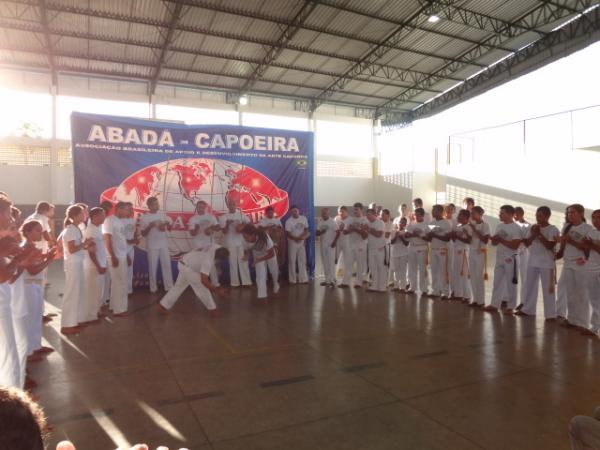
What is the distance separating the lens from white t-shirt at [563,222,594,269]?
5.93m

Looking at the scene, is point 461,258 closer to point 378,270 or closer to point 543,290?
point 543,290

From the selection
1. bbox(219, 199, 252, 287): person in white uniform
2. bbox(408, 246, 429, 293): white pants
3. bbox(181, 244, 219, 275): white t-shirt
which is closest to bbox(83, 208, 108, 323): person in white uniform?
bbox(181, 244, 219, 275): white t-shirt

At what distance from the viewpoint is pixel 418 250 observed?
873 centimetres

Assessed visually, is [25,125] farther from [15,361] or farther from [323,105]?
[15,361]

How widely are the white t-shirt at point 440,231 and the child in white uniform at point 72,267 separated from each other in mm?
6305

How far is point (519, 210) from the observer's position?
7.87 metres

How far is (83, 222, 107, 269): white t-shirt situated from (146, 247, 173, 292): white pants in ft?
7.15

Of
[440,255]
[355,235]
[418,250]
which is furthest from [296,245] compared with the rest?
[440,255]

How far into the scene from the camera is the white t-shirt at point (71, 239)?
562 centimetres

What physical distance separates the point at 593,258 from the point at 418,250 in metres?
3.29

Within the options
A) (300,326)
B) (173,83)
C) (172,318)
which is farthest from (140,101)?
(300,326)

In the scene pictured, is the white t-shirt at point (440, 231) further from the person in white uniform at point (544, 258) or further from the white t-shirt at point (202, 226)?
the white t-shirt at point (202, 226)

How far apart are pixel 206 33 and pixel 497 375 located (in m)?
A: 15.5

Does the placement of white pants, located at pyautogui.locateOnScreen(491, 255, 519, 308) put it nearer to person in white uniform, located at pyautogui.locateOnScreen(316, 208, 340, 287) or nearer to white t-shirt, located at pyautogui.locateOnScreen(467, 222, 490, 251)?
white t-shirt, located at pyautogui.locateOnScreen(467, 222, 490, 251)
